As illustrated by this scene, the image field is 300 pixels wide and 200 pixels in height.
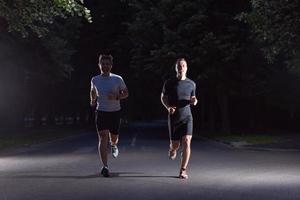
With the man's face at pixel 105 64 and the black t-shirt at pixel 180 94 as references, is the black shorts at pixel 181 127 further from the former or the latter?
the man's face at pixel 105 64

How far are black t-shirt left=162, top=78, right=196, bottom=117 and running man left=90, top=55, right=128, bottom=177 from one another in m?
0.82

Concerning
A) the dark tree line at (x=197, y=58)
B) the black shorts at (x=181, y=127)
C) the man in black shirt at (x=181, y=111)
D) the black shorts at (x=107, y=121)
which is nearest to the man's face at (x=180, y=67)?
the man in black shirt at (x=181, y=111)

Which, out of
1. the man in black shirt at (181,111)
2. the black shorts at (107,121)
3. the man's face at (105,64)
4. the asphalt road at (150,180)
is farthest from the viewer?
the man's face at (105,64)

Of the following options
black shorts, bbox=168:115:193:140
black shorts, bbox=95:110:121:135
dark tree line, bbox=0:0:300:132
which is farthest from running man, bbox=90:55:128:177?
dark tree line, bbox=0:0:300:132

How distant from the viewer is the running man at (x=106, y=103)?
11.0m

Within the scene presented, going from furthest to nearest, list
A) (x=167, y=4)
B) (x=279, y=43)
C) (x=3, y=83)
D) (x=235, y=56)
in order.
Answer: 1. (x=3, y=83)
2. (x=167, y=4)
3. (x=235, y=56)
4. (x=279, y=43)

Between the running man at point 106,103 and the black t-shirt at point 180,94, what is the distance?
2.70 feet

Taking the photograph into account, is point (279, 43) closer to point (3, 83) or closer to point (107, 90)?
point (107, 90)

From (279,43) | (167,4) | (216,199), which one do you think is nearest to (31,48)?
(167,4)

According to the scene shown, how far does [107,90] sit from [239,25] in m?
21.7

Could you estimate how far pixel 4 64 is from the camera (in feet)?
120

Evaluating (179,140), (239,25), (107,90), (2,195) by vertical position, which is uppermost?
(239,25)

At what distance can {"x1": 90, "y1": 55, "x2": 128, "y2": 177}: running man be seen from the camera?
11.0 metres

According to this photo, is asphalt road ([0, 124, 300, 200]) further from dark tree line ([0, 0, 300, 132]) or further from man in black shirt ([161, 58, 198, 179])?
dark tree line ([0, 0, 300, 132])
